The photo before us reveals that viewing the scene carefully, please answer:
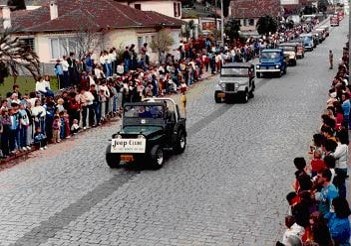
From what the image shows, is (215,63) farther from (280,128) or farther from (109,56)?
(280,128)

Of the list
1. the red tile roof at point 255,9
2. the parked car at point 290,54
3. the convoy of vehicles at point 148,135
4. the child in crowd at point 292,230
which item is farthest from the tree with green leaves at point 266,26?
the child in crowd at point 292,230

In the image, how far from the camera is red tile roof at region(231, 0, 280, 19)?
10531 centimetres

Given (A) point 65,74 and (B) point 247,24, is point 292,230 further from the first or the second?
(B) point 247,24

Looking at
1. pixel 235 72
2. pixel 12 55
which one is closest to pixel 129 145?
pixel 12 55

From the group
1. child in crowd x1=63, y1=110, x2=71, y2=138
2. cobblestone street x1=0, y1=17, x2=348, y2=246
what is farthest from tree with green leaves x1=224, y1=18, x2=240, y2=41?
child in crowd x1=63, y1=110, x2=71, y2=138

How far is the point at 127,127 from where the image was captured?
20.3 metres

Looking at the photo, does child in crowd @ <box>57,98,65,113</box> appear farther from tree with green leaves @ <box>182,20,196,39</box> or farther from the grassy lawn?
tree with green leaves @ <box>182,20,196,39</box>

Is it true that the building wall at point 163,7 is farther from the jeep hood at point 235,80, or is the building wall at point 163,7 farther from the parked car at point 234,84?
the jeep hood at point 235,80

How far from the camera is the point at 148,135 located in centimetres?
1931

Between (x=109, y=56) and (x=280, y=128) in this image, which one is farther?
(x=109, y=56)

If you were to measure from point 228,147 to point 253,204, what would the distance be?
252 inches

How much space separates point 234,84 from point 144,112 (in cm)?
1203

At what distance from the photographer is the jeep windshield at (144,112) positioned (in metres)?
20.5

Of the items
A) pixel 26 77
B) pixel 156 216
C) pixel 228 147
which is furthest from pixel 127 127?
pixel 26 77
